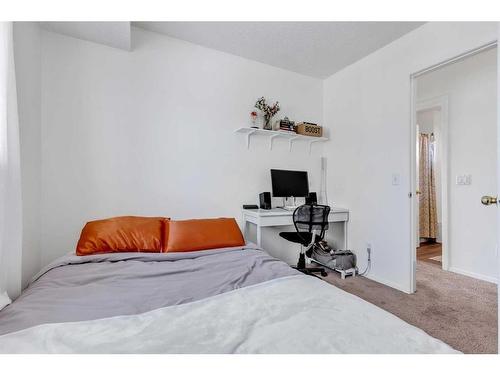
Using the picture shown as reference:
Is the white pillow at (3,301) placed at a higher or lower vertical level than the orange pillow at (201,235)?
lower

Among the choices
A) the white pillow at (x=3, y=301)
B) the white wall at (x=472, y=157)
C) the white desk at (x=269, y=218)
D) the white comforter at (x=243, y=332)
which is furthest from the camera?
the white wall at (x=472, y=157)

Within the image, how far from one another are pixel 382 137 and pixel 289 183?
1.12 meters

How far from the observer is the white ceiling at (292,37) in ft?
7.79

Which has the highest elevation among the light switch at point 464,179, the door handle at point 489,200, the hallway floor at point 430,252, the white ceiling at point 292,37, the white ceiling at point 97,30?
the white ceiling at point 292,37

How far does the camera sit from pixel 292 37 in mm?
2559

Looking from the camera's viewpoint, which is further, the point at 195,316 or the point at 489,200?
the point at 489,200

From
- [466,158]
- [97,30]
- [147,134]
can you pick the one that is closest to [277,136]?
[147,134]

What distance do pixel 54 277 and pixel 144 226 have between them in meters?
0.66

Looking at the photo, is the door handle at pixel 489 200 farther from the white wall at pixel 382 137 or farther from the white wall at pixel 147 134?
the white wall at pixel 147 134

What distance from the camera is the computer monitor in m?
2.96

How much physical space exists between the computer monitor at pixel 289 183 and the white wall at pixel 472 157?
1.80 m

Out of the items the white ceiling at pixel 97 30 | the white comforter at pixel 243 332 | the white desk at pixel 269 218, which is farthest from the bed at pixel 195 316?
the white ceiling at pixel 97 30

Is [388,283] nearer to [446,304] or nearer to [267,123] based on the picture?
[446,304]
